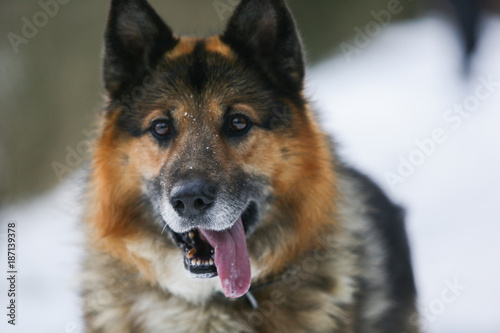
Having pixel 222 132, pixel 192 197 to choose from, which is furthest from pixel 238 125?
pixel 192 197

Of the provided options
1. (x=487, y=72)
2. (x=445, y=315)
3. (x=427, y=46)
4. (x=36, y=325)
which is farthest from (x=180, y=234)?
(x=427, y=46)

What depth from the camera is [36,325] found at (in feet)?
13.2

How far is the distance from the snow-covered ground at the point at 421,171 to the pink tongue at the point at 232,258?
1.06 meters

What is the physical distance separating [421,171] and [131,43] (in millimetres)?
4095

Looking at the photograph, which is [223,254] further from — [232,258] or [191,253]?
[191,253]

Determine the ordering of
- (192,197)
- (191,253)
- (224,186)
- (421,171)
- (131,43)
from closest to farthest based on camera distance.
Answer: (192,197)
(224,186)
(191,253)
(131,43)
(421,171)

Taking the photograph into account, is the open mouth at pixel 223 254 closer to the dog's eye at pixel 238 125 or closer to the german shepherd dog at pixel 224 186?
the german shepherd dog at pixel 224 186

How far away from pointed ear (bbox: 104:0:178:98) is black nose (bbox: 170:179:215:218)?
2.75 ft

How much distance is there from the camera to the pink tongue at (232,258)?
8.21ft

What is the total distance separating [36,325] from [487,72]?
20.9 ft

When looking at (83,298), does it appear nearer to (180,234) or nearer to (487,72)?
(180,234)

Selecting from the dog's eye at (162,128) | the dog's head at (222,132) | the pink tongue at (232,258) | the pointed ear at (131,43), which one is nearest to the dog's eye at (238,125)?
the dog's head at (222,132)

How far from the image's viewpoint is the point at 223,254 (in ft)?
8.36

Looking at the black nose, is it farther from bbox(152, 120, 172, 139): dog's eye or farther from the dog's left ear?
the dog's left ear
